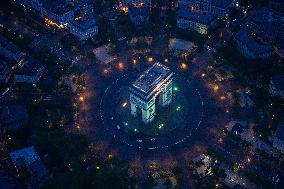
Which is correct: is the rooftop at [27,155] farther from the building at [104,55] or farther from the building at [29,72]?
the building at [104,55]

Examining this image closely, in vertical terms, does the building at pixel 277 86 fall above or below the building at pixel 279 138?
above

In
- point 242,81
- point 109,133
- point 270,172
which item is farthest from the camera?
point 242,81

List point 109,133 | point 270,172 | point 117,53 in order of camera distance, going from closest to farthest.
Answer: point 270,172 < point 109,133 < point 117,53

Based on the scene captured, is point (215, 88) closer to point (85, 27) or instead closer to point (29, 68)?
point (85, 27)

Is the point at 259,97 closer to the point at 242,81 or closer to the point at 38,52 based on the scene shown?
the point at 242,81

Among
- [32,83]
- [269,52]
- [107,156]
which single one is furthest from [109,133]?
[269,52]

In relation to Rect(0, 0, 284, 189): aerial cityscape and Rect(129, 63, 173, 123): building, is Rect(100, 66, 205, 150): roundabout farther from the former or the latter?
Rect(129, 63, 173, 123): building

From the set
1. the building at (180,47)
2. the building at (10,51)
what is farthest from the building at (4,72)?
the building at (180,47)
